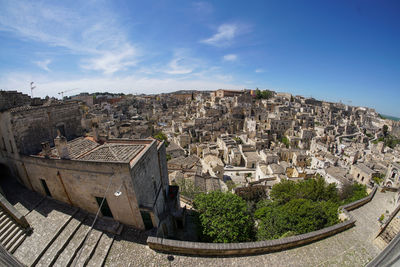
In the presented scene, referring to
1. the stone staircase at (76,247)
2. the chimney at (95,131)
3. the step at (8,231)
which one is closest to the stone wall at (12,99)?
the chimney at (95,131)

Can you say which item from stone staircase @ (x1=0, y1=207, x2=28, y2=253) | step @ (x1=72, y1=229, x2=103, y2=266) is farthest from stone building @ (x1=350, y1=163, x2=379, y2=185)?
stone staircase @ (x1=0, y1=207, x2=28, y2=253)

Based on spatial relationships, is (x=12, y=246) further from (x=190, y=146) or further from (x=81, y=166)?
(x=190, y=146)

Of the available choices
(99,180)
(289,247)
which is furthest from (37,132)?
(289,247)

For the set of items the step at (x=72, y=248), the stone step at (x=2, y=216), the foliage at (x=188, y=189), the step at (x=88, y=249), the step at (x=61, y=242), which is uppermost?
the stone step at (x=2, y=216)

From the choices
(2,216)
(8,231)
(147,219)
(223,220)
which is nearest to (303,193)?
(223,220)

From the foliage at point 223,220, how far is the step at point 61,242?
7237 millimetres

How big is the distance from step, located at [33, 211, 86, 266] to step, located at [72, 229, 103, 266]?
83 centimetres

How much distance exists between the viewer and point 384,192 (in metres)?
17.8

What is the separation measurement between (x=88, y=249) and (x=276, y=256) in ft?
29.1

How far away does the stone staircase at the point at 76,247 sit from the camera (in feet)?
24.3

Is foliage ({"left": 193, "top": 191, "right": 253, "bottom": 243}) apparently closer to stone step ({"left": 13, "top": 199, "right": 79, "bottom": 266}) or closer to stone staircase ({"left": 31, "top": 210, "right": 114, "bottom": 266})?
stone staircase ({"left": 31, "top": 210, "right": 114, "bottom": 266})

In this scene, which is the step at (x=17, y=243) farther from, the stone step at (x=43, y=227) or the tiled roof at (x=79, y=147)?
the tiled roof at (x=79, y=147)

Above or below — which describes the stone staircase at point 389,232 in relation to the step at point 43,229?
below

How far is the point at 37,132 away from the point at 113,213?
26.1 feet
